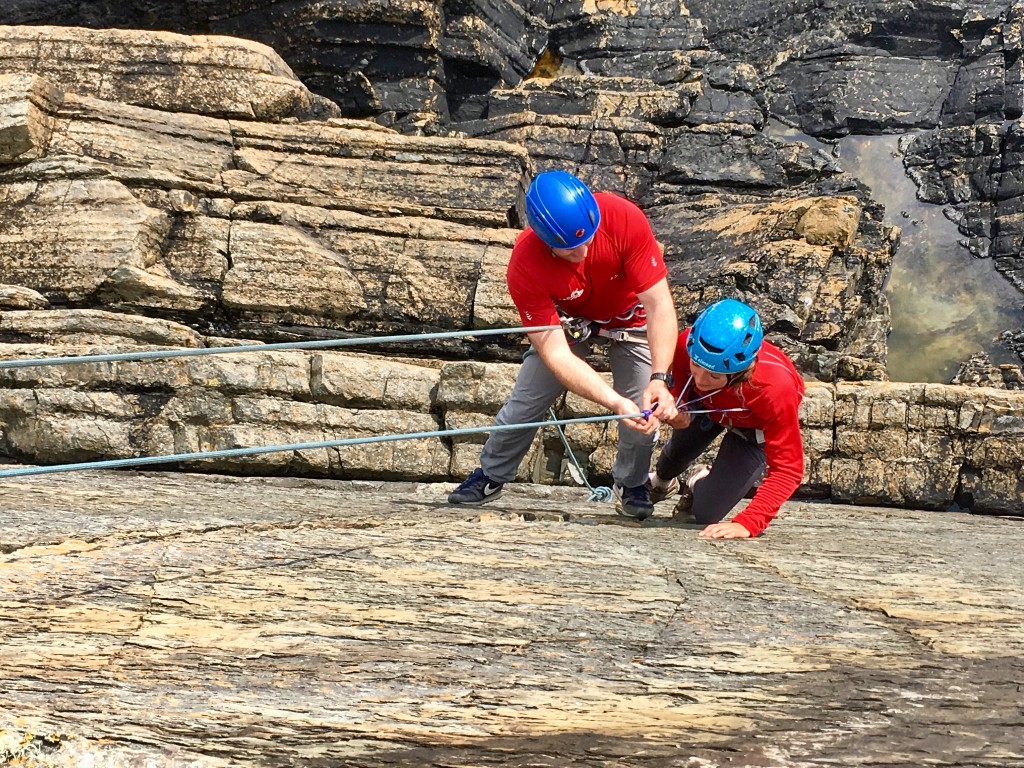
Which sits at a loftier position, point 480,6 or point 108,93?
point 480,6

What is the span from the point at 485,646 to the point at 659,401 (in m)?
2.41

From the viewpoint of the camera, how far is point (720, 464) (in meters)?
6.47

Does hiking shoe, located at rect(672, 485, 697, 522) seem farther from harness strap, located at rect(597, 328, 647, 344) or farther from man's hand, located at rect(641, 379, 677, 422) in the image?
man's hand, located at rect(641, 379, 677, 422)

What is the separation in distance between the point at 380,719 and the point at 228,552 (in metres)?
1.89

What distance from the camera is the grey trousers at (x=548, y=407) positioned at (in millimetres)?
6105

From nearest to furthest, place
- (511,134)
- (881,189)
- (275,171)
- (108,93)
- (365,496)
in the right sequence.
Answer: (365,496), (275,171), (108,93), (511,134), (881,189)

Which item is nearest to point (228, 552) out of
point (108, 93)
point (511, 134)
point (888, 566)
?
point (888, 566)

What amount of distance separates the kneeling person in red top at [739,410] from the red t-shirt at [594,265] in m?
0.45

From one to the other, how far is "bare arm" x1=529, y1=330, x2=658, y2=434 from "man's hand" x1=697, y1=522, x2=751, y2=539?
2.21 feet

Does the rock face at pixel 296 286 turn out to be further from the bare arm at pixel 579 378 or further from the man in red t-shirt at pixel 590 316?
the bare arm at pixel 579 378

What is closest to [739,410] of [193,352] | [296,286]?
[193,352]

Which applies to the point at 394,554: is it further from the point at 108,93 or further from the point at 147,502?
the point at 108,93

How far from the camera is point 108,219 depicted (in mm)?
9750

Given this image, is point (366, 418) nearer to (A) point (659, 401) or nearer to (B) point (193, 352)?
(A) point (659, 401)
